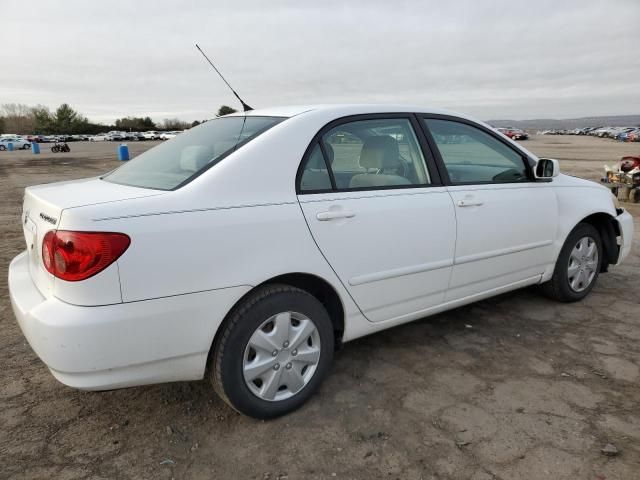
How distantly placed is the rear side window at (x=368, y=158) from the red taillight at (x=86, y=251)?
947mm

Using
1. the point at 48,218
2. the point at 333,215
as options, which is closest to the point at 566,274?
the point at 333,215

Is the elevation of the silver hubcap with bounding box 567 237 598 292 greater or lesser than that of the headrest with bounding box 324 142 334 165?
lesser

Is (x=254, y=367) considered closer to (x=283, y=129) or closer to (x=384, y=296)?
(x=384, y=296)

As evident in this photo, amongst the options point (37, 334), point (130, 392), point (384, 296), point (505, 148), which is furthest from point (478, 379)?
point (37, 334)

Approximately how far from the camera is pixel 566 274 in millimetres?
4035

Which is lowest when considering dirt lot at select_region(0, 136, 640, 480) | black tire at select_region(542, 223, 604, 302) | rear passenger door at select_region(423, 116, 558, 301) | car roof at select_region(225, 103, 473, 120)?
dirt lot at select_region(0, 136, 640, 480)

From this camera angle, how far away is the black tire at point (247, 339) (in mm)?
2314

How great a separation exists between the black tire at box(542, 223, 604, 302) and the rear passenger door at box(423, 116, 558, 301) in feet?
0.55

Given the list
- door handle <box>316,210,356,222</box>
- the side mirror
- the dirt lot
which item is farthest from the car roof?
the dirt lot

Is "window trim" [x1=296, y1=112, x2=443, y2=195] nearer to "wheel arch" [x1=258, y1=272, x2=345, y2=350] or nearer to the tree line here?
"wheel arch" [x1=258, y1=272, x2=345, y2=350]

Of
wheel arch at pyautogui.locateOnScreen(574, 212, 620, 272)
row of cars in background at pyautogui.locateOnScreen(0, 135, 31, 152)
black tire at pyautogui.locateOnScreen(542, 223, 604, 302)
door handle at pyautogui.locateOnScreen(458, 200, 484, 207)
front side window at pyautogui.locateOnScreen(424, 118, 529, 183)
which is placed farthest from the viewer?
row of cars in background at pyautogui.locateOnScreen(0, 135, 31, 152)

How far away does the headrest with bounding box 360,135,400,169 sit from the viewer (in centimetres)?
299

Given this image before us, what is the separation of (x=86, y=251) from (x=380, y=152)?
1791mm

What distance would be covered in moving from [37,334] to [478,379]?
236cm
